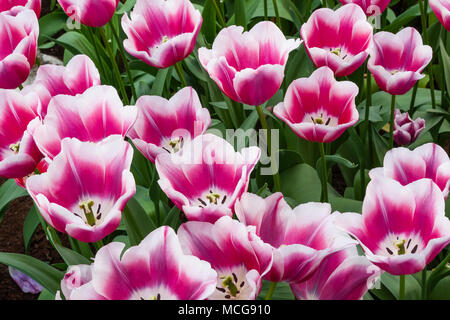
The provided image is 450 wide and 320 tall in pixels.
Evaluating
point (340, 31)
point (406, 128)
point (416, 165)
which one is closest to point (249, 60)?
point (340, 31)

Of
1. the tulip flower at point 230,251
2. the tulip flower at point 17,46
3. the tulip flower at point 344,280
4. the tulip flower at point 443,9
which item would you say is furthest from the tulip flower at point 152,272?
the tulip flower at point 443,9

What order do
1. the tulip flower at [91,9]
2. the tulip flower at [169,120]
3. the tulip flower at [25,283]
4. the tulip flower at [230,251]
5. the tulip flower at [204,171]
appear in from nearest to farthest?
the tulip flower at [230,251], the tulip flower at [204,171], the tulip flower at [169,120], the tulip flower at [91,9], the tulip flower at [25,283]

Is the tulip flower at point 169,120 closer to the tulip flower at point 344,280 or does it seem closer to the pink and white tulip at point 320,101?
the pink and white tulip at point 320,101

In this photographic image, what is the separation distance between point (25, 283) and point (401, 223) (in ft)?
4.20

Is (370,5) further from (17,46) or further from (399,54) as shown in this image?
(17,46)

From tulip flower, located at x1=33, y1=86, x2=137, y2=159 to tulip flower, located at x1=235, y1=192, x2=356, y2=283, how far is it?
271mm

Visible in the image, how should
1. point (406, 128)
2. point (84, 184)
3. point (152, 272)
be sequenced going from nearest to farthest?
1. point (152, 272)
2. point (84, 184)
3. point (406, 128)

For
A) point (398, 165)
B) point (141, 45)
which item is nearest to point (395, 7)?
point (141, 45)

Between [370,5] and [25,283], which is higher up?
[370,5]

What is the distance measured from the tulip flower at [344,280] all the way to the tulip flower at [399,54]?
511 mm

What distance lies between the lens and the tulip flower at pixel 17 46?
1165mm

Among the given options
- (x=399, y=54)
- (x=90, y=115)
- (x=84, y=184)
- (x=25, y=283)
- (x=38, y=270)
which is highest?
(x=399, y=54)

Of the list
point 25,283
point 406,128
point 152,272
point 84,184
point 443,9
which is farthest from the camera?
point 25,283

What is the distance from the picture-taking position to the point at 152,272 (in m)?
0.79
